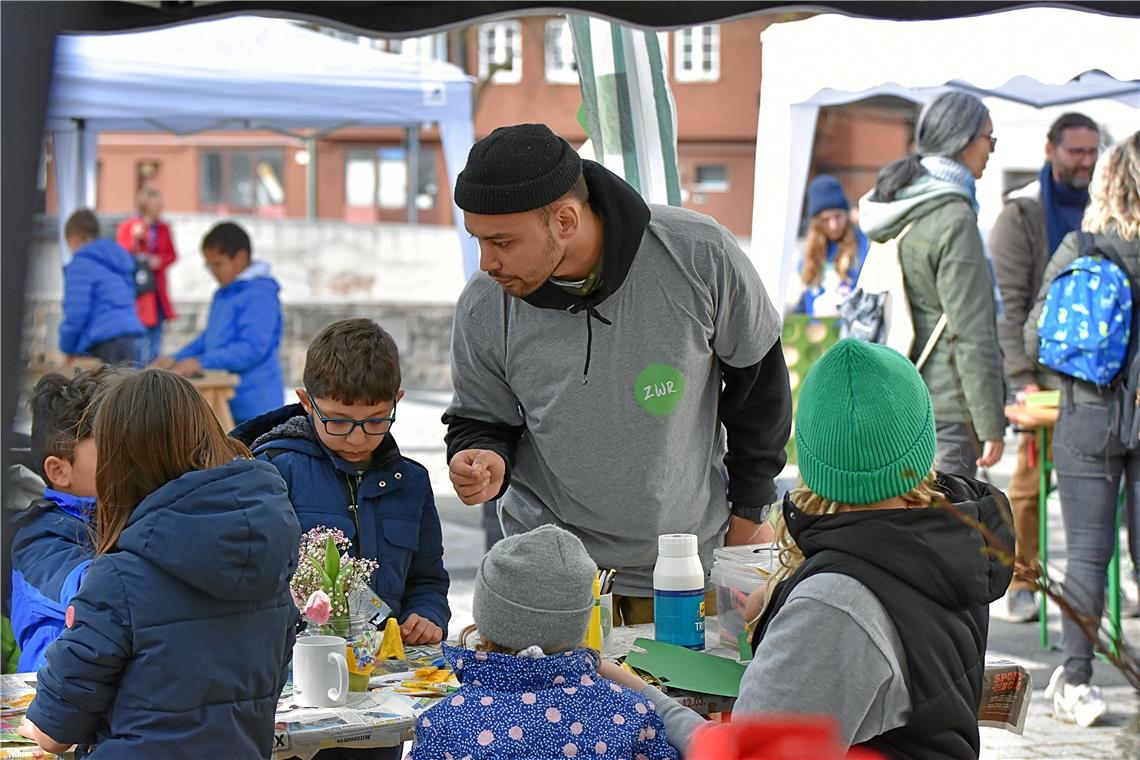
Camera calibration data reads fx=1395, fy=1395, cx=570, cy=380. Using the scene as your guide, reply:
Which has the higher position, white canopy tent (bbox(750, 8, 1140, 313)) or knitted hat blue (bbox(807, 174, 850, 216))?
white canopy tent (bbox(750, 8, 1140, 313))

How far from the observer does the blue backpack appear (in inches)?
181

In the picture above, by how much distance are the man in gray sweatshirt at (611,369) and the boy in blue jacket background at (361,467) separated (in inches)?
6.5

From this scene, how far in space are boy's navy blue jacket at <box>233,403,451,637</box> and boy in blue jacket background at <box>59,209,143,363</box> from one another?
5541 mm

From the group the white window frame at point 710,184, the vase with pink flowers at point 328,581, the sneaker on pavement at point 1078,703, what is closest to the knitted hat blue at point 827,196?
the sneaker on pavement at point 1078,703

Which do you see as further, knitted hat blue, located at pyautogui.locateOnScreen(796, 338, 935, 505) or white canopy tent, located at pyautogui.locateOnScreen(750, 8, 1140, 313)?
white canopy tent, located at pyautogui.locateOnScreen(750, 8, 1140, 313)

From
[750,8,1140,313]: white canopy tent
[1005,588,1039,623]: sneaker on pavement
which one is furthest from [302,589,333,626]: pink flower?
[1005,588,1039,623]: sneaker on pavement

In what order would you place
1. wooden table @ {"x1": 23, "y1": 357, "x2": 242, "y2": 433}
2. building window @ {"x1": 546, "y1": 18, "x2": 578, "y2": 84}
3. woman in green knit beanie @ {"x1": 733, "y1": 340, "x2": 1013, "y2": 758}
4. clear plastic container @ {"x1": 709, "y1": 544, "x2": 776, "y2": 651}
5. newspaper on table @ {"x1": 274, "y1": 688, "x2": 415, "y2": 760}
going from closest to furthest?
woman in green knit beanie @ {"x1": 733, "y1": 340, "x2": 1013, "y2": 758} < newspaper on table @ {"x1": 274, "y1": 688, "x2": 415, "y2": 760} < clear plastic container @ {"x1": 709, "y1": 544, "x2": 776, "y2": 651} < wooden table @ {"x1": 23, "y1": 357, "x2": 242, "y2": 433} < building window @ {"x1": 546, "y1": 18, "x2": 578, "y2": 84}

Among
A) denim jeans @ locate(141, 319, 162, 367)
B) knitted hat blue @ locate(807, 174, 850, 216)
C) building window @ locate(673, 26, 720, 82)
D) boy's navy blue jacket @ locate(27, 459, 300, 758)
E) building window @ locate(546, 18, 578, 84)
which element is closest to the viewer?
boy's navy blue jacket @ locate(27, 459, 300, 758)

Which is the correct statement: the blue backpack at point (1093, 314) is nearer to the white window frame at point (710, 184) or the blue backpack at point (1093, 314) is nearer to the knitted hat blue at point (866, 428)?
the knitted hat blue at point (866, 428)

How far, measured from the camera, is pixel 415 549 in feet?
9.67

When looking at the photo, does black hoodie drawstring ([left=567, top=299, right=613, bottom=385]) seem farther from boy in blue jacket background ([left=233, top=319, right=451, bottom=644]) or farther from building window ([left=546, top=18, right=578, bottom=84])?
building window ([left=546, top=18, right=578, bottom=84])

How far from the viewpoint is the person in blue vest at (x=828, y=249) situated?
837 centimetres

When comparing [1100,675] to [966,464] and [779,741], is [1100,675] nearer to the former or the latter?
[966,464]

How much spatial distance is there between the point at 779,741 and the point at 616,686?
0.89m
